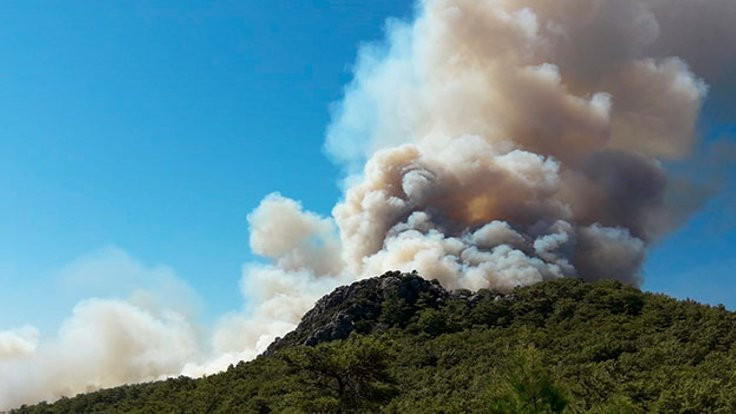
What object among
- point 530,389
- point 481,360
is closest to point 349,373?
point 530,389

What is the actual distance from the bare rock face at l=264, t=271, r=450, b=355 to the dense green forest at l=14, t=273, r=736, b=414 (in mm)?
283

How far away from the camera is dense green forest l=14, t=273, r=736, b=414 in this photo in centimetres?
5184

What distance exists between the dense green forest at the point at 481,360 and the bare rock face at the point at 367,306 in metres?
0.28

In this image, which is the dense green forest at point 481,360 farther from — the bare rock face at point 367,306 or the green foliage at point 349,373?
the bare rock face at point 367,306

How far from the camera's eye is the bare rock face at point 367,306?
120 m

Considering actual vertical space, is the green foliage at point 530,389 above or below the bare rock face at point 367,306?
below

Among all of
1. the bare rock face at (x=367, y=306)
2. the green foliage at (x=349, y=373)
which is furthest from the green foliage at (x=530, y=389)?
the bare rock face at (x=367, y=306)

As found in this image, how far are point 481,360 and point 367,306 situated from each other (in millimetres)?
42335

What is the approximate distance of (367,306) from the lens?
420ft

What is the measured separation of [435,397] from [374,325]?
4859 centimetres

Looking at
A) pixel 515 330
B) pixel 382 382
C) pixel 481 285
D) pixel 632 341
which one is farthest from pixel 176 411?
pixel 481 285

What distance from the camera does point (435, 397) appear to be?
74188mm

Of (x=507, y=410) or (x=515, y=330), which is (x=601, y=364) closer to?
(x=515, y=330)

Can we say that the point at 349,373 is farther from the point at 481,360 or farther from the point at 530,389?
the point at 481,360
